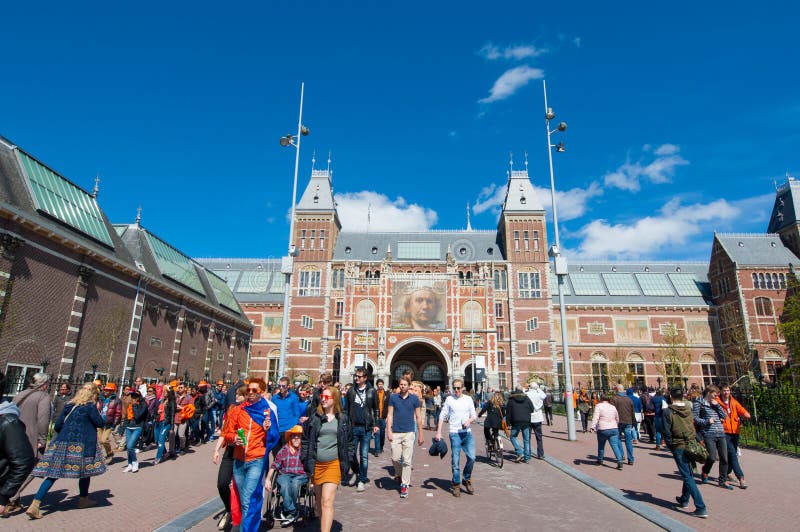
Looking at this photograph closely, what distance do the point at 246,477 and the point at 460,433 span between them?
424cm

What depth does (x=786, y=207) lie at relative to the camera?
47625 mm

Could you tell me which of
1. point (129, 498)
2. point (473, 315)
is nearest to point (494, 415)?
point (129, 498)

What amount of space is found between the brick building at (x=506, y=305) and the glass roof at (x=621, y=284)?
0.51 ft

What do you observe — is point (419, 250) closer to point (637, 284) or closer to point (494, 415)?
point (637, 284)

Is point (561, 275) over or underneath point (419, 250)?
underneath

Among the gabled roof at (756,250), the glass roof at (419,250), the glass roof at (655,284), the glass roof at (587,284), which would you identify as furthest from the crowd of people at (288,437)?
the glass roof at (655,284)

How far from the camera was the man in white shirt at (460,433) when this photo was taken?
798 centimetres

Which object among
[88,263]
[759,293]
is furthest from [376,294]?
[759,293]

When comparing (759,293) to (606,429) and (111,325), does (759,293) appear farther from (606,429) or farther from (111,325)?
(111,325)

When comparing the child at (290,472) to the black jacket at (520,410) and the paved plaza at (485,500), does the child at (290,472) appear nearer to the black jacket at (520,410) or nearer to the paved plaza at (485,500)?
the paved plaza at (485,500)

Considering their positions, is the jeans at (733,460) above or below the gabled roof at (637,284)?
below

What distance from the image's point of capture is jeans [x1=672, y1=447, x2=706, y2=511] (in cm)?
661

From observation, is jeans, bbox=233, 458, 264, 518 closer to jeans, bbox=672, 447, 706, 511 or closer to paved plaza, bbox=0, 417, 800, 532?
paved plaza, bbox=0, 417, 800, 532

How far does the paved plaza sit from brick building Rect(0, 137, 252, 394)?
7423mm
